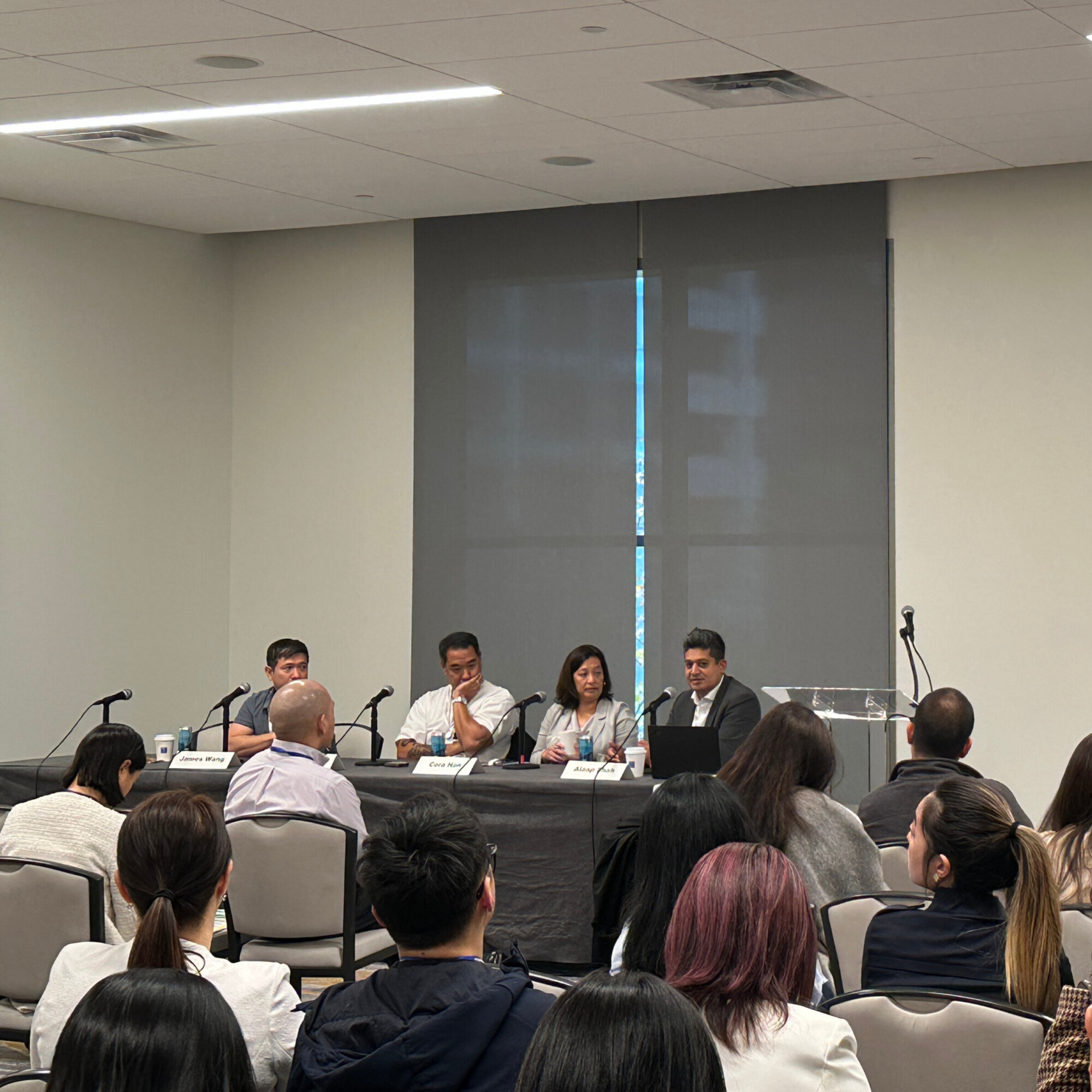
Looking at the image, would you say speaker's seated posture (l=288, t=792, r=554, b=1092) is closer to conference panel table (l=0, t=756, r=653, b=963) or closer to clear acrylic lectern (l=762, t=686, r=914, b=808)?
conference panel table (l=0, t=756, r=653, b=963)

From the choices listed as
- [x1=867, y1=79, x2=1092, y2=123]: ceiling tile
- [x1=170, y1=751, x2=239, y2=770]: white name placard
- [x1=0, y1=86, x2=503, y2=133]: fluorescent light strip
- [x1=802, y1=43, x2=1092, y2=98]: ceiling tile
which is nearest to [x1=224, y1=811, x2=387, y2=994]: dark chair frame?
[x1=170, y1=751, x2=239, y2=770]: white name placard

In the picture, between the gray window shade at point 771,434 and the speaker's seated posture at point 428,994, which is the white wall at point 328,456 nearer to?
the gray window shade at point 771,434

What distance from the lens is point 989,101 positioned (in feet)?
19.4

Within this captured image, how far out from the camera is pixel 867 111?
6.06 metres

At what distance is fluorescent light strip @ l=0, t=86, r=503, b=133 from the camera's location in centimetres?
582

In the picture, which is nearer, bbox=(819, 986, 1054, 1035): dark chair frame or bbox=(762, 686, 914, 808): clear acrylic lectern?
bbox=(819, 986, 1054, 1035): dark chair frame

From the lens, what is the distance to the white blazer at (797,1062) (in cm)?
200

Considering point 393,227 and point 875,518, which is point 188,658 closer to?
point 393,227

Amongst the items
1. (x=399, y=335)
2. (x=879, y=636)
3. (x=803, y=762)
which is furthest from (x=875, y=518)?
(x=803, y=762)

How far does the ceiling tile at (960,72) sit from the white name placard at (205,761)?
352 cm

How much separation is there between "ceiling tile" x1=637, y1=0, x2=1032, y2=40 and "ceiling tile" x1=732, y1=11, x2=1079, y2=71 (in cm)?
6

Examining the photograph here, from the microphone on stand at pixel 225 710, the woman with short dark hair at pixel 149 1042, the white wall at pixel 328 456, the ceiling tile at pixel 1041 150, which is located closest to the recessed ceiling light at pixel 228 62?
the microphone on stand at pixel 225 710

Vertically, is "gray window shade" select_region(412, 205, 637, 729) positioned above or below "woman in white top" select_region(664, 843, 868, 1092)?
above

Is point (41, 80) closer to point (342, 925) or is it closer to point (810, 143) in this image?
point (810, 143)
